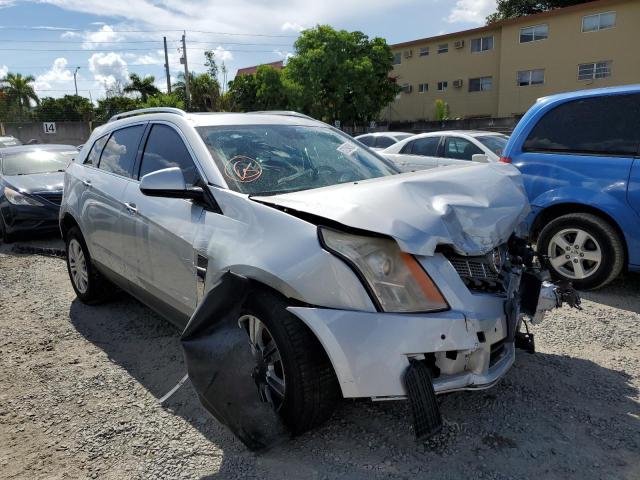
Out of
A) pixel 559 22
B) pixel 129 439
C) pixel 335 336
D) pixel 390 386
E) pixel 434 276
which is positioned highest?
pixel 559 22

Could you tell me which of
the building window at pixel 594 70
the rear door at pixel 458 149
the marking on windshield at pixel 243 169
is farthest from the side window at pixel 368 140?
the building window at pixel 594 70

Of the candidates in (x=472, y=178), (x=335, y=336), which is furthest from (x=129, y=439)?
(x=472, y=178)

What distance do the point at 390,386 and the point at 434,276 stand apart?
1.74 ft

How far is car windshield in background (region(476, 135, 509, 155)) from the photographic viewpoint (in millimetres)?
8844

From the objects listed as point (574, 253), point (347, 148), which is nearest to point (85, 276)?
point (347, 148)

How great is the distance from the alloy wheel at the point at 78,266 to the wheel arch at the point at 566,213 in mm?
4461

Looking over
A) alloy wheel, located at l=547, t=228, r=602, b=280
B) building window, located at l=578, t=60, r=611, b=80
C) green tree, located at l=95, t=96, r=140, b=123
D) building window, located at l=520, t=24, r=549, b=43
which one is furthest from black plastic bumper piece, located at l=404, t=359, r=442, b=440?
green tree, located at l=95, t=96, r=140, b=123

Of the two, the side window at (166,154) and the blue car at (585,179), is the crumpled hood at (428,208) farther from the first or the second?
the blue car at (585,179)

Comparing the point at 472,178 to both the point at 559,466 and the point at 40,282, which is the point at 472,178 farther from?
the point at 40,282

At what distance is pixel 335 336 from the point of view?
2.20 meters

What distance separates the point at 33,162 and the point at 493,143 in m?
8.36

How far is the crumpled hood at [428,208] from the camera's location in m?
2.28

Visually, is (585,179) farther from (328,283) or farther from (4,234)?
(4,234)

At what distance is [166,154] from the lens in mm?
3480
